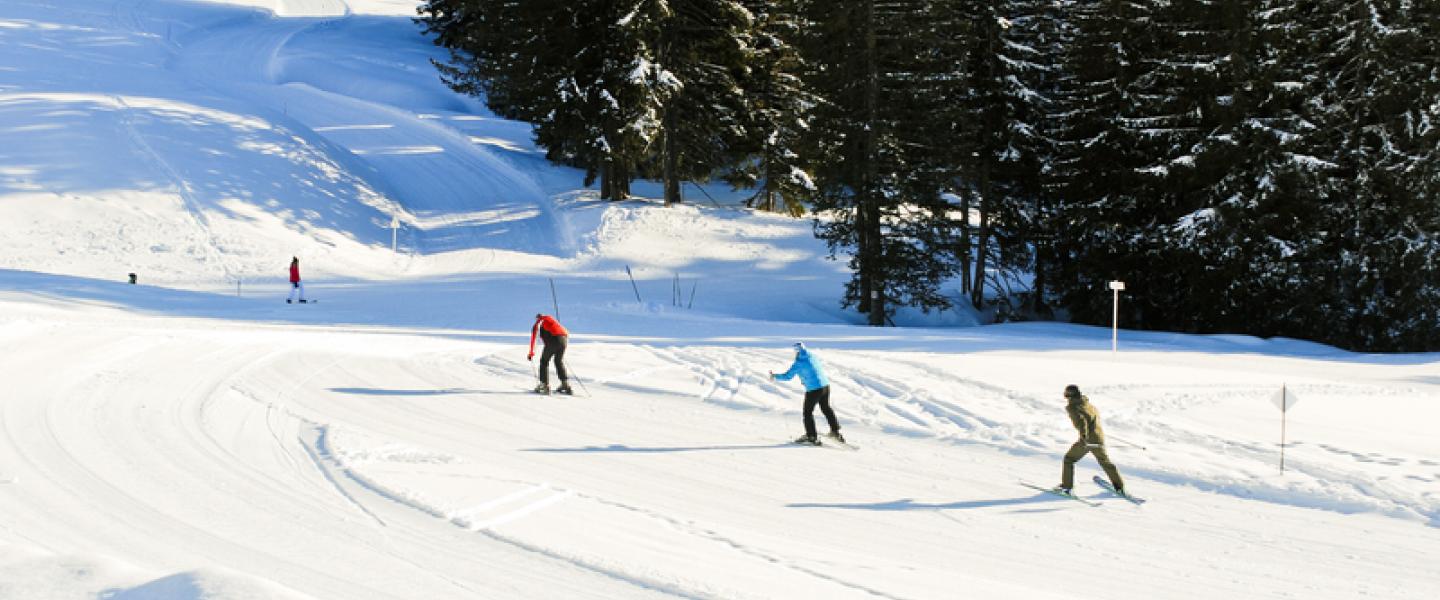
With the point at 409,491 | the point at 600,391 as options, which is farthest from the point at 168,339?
the point at 409,491

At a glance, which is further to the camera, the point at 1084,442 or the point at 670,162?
the point at 670,162

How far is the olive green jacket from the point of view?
11.7 metres

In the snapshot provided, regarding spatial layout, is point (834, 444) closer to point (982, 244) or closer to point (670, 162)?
point (982, 244)

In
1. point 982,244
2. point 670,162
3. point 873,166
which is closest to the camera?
point 873,166

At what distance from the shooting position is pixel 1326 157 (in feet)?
96.8

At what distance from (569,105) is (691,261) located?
700 cm

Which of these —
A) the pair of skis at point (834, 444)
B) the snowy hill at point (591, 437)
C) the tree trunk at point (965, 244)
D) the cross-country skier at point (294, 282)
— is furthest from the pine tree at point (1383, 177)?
the cross-country skier at point (294, 282)

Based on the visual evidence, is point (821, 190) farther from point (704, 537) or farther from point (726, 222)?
point (704, 537)

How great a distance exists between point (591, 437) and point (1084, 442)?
612 centimetres

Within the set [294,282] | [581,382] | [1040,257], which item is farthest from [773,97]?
[581,382]

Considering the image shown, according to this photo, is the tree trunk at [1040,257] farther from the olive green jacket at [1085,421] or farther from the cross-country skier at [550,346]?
the olive green jacket at [1085,421]

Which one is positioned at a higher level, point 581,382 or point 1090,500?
point 581,382

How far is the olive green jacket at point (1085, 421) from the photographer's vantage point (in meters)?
11.7

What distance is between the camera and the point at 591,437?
45.0 ft
